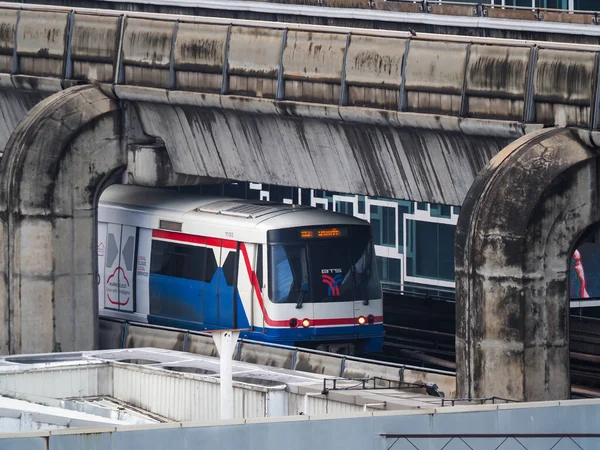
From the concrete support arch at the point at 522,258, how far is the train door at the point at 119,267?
9.77m

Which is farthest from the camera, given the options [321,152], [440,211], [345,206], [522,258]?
[345,206]

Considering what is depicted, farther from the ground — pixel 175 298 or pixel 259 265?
pixel 259 265

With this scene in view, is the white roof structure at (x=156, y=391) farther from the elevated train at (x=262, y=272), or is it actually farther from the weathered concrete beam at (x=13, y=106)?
the weathered concrete beam at (x=13, y=106)

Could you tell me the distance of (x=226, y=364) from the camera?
69.4 feet

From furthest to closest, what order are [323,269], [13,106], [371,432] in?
[13,106] → [323,269] → [371,432]

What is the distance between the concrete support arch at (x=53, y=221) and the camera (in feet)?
102

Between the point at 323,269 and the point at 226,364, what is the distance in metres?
8.19

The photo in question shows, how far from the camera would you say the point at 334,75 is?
1064 inches

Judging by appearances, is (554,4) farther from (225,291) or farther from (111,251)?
(225,291)

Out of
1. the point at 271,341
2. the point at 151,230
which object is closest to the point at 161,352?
the point at 271,341

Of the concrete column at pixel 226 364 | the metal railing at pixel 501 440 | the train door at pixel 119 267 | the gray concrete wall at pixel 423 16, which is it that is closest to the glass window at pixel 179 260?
the train door at pixel 119 267

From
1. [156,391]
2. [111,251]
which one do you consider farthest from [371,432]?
[111,251]

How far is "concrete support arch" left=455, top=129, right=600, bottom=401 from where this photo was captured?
2386cm

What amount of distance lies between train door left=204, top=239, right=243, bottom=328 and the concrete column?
7960 mm
